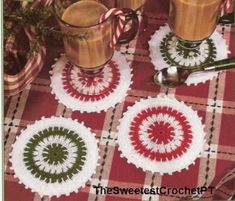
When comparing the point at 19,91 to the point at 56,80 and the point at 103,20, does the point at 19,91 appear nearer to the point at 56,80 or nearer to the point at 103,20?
the point at 56,80

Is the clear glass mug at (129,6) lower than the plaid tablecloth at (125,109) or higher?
higher

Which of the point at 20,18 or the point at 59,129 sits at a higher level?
the point at 20,18

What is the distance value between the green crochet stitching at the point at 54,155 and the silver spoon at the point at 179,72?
0.22 metres

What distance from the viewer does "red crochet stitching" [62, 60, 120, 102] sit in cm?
115

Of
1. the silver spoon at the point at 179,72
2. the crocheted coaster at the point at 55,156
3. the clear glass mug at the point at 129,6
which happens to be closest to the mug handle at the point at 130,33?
the clear glass mug at the point at 129,6

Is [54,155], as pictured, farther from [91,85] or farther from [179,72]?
[179,72]

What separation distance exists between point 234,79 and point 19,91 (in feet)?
1.49

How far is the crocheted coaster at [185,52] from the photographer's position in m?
1.18

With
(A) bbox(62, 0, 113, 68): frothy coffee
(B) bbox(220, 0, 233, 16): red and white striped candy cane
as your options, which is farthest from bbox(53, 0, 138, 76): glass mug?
(B) bbox(220, 0, 233, 16): red and white striped candy cane

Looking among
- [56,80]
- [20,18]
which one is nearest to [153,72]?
[56,80]

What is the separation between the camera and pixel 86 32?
103 centimetres

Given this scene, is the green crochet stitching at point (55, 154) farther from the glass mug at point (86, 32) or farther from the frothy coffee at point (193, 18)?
the frothy coffee at point (193, 18)

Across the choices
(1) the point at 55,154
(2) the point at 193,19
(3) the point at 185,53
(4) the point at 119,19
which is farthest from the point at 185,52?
(1) the point at 55,154

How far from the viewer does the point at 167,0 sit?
4.17 ft
